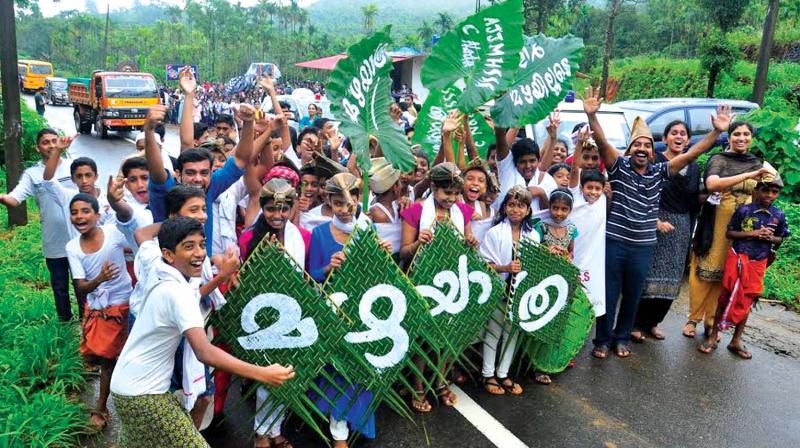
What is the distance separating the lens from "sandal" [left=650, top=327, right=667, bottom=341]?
16.7ft

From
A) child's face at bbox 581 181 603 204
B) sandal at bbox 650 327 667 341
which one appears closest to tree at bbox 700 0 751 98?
sandal at bbox 650 327 667 341

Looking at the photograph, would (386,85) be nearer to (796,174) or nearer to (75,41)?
(796,174)

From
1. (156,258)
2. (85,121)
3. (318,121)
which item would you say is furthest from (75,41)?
(156,258)

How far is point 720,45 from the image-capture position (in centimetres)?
1733

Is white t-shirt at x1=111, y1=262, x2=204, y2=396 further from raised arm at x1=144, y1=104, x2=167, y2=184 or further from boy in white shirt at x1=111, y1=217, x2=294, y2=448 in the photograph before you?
raised arm at x1=144, y1=104, x2=167, y2=184

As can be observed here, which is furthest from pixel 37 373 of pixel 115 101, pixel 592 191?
pixel 115 101

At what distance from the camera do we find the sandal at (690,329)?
5137mm

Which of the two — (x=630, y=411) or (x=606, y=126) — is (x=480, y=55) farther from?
(x=606, y=126)

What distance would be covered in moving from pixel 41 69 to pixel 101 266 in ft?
136

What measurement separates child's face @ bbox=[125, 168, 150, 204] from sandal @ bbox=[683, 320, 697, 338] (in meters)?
4.40

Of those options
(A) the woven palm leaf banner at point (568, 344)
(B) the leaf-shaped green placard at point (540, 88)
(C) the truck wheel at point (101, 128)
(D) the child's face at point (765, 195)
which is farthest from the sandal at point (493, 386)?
(C) the truck wheel at point (101, 128)

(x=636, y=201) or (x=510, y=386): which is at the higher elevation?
(x=636, y=201)

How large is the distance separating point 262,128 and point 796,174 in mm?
6740

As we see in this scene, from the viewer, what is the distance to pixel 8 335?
4109 mm
